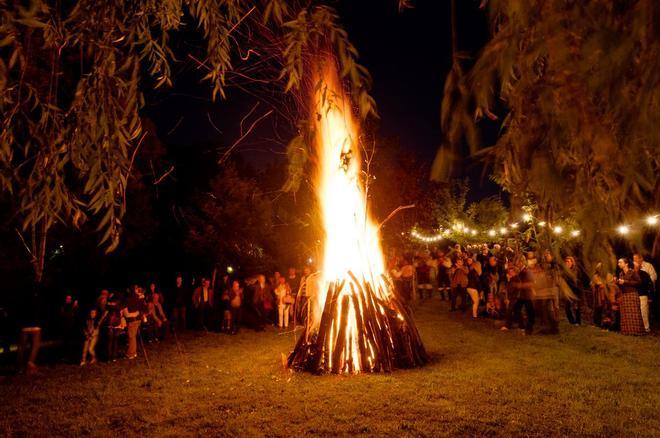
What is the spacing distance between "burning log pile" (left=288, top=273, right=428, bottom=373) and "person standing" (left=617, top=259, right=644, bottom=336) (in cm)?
616

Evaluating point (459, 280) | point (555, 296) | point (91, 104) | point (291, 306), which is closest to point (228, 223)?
point (291, 306)

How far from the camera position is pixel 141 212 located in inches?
877

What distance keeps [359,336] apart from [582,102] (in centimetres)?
709

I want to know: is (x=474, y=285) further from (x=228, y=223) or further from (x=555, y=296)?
(x=228, y=223)

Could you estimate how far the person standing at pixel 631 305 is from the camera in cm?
1162

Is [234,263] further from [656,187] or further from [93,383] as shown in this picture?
[656,187]

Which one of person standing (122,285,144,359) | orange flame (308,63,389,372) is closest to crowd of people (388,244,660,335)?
orange flame (308,63,389,372)

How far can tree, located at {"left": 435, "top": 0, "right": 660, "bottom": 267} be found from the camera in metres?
2.11

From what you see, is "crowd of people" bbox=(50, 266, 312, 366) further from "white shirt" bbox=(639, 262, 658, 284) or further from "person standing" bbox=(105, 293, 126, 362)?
"white shirt" bbox=(639, 262, 658, 284)

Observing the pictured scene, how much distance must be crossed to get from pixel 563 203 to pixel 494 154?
450 millimetres

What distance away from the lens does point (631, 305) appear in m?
11.7

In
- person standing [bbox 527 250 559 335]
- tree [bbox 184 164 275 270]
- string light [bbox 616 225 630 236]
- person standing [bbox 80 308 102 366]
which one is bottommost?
person standing [bbox 80 308 102 366]

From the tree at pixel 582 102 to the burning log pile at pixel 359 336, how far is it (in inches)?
255

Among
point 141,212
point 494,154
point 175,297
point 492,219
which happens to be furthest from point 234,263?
point 492,219
